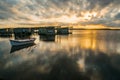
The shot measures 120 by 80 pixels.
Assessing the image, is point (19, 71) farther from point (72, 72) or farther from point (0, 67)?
point (72, 72)

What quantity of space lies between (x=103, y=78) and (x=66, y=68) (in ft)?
19.7

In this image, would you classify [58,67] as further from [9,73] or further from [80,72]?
[9,73]

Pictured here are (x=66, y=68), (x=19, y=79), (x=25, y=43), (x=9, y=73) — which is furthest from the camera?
(x=25, y=43)

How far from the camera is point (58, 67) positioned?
2520 centimetres

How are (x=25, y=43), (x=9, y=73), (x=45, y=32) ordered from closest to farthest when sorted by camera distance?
1. (x=9, y=73)
2. (x=25, y=43)
3. (x=45, y=32)

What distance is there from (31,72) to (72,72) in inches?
206

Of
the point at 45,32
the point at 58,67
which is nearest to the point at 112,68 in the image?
the point at 58,67

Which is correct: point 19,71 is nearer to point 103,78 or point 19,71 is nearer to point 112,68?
point 103,78

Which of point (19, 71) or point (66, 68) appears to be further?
point (66, 68)

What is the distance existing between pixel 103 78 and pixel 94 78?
1.13 m

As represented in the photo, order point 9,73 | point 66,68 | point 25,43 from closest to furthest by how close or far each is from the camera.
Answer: point 9,73 → point 66,68 → point 25,43

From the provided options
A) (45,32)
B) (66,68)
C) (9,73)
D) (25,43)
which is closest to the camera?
(9,73)

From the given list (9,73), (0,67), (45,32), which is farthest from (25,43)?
(45,32)

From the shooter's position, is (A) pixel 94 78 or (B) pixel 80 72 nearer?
(A) pixel 94 78
